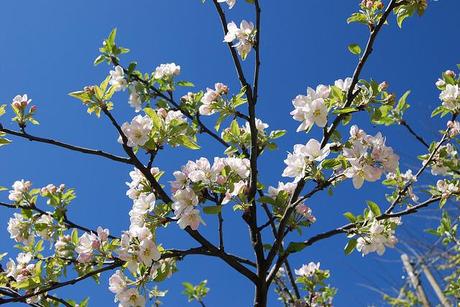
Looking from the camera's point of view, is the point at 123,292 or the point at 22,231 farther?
the point at 22,231

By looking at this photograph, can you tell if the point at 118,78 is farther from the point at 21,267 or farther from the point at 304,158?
the point at 304,158

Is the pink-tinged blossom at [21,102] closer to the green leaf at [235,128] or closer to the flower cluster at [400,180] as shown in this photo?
the green leaf at [235,128]

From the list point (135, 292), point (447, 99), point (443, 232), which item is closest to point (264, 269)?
point (135, 292)

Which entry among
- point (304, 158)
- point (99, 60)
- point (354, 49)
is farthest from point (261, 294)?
point (99, 60)

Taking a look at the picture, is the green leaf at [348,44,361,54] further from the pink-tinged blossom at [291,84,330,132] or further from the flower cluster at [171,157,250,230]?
the flower cluster at [171,157,250,230]

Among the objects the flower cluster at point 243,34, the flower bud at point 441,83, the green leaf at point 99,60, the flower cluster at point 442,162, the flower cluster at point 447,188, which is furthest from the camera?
the flower bud at point 441,83

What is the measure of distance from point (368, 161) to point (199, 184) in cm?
63

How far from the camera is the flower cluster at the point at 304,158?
164 cm

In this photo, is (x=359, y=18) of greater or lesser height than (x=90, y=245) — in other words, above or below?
above

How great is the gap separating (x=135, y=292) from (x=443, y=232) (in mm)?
2565

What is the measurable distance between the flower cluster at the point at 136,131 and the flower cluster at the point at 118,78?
84cm

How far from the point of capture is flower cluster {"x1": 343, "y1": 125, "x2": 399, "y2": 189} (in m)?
1.62

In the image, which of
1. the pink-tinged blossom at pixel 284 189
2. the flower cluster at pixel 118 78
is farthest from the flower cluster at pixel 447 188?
the flower cluster at pixel 118 78

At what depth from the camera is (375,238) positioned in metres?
1.85
